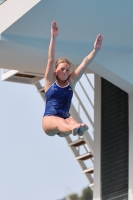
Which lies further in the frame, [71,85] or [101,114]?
[101,114]

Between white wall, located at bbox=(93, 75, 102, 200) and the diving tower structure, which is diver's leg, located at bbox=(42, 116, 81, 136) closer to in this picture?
the diving tower structure

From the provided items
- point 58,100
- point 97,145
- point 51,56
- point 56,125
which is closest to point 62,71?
point 51,56

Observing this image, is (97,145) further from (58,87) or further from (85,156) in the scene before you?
(58,87)

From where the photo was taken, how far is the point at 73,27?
1302 cm

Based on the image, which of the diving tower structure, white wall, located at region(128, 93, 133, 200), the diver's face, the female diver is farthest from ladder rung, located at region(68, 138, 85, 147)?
the diver's face

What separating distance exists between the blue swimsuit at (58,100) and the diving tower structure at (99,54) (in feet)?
10.1

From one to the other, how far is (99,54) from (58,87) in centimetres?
453

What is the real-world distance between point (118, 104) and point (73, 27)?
3.10 m

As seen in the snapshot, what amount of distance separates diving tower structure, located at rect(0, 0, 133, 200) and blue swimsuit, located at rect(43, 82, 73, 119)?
3.08 meters

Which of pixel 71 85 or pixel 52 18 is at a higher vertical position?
pixel 52 18

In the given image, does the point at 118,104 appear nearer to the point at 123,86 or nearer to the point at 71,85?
the point at 123,86

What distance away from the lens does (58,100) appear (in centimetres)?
942

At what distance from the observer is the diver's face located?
9.21 m

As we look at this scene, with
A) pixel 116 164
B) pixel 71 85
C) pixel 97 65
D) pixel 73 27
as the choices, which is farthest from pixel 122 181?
pixel 71 85
